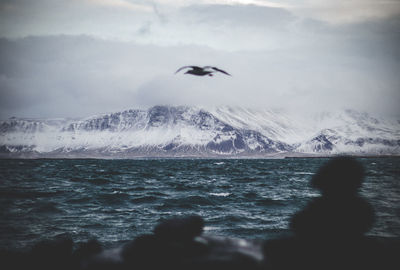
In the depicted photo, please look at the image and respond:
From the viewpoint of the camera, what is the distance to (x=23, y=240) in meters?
12.2

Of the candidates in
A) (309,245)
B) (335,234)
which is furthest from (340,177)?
(309,245)

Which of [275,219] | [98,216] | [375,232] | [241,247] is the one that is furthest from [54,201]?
[241,247]

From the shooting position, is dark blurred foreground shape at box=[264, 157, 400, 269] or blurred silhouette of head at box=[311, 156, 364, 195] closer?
dark blurred foreground shape at box=[264, 157, 400, 269]

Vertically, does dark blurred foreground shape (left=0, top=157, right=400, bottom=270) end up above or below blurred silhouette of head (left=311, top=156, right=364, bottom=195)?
below

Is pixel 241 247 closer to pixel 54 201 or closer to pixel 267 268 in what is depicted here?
pixel 267 268

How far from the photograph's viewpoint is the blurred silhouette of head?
4070mm

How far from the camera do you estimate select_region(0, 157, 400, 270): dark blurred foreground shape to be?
3873mm

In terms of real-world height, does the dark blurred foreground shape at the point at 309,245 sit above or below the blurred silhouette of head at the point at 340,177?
below

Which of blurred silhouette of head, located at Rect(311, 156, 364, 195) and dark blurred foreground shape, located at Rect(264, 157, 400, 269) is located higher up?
blurred silhouette of head, located at Rect(311, 156, 364, 195)

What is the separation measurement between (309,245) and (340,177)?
857 millimetres

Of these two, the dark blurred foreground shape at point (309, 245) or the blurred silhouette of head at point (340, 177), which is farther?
the blurred silhouette of head at point (340, 177)

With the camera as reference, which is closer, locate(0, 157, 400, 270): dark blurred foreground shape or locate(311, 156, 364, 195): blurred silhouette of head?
locate(0, 157, 400, 270): dark blurred foreground shape

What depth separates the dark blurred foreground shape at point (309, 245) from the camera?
Answer: 152 inches

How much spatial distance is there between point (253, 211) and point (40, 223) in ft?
32.7
